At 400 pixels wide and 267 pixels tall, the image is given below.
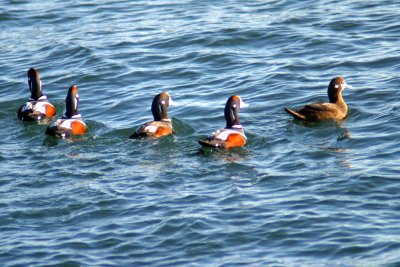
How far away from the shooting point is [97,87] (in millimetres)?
21656

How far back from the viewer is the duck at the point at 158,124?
17.3m

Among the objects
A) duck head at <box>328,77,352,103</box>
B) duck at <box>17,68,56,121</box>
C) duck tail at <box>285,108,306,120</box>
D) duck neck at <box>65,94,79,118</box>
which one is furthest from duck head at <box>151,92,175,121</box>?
duck head at <box>328,77,352,103</box>

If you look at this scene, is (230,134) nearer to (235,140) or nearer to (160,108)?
(235,140)

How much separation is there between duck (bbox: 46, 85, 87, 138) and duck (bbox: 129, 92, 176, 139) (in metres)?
1.12

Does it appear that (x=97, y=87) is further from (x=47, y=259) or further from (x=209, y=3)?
(x=47, y=259)

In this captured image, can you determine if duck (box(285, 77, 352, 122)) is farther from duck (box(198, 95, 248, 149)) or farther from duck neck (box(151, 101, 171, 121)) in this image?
duck neck (box(151, 101, 171, 121))

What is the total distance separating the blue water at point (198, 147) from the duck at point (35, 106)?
10.3 inches

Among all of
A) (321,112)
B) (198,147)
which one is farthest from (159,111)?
(321,112)

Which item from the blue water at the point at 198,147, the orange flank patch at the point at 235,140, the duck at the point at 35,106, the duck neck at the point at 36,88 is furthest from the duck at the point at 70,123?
the orange flank patch at the point at 235,140

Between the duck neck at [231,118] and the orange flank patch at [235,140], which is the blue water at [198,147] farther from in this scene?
the duck neck at [231,118]

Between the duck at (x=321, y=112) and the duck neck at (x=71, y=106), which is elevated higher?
the duck neck at (x=71, y=106)

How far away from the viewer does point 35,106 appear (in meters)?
19.1

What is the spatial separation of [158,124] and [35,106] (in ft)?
9.32

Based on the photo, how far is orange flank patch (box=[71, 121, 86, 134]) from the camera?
17.8 meters
